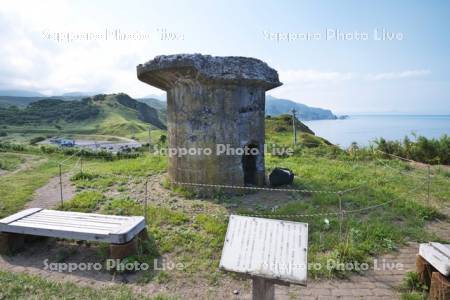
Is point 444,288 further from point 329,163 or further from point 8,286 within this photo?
point 329,163

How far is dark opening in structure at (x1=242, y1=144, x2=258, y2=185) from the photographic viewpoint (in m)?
8.99

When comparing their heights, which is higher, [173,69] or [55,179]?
[173,69]

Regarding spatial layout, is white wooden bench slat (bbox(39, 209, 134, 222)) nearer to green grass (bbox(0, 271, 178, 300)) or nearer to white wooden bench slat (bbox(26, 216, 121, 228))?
white wooden bench slat (bbox(26, 216, 121, 228))

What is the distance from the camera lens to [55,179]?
1158 centimetres

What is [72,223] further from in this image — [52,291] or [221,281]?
[221,281]

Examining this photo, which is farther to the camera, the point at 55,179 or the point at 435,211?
the point at 55,179

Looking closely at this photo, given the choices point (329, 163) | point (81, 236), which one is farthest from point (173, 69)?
point (329, 163)

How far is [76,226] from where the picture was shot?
537cm

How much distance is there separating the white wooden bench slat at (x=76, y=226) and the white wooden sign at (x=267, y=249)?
88.6 inches

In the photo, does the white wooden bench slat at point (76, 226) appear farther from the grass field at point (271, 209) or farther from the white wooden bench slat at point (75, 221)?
the grass field at point (271, 209)

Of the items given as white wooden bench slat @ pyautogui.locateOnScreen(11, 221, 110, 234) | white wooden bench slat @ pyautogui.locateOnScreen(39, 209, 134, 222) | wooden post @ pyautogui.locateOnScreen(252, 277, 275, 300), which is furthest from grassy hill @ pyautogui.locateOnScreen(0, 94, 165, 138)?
wooden post @ pyautogui.locateOnScreen(252, 277, 275, 300)

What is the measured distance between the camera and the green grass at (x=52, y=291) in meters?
4.07

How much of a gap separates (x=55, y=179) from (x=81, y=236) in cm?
766

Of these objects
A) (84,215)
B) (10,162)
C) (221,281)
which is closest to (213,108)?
(84,215)
